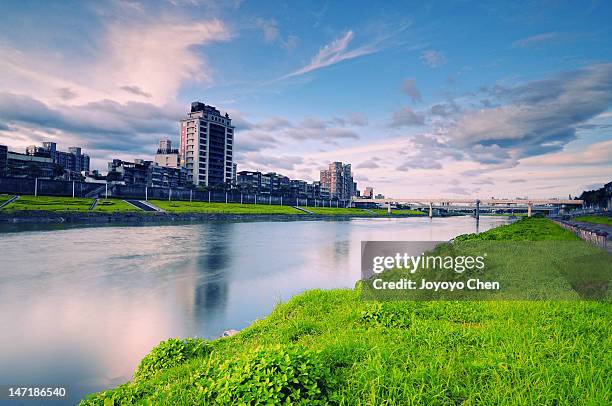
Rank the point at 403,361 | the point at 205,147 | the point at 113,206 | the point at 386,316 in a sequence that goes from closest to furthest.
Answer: the point at 403,361
the point at 386,316
the point at 113,206
the point at 205,147

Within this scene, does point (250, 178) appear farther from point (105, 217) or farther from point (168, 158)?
point (105, 217)

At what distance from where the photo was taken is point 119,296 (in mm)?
13719

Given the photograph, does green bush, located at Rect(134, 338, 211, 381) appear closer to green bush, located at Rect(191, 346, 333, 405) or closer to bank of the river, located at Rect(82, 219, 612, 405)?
bank of the river, located at Rect(82, 219, 612, 405)

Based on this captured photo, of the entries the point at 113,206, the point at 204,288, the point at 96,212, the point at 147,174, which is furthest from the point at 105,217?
the point at 147,174

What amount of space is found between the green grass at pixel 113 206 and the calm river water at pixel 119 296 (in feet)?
93.0

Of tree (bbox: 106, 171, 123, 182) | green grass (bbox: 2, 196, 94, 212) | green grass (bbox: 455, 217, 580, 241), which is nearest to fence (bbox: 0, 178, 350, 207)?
green grass (bbox: 2, 196, 94, 212)

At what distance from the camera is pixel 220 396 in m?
3.62

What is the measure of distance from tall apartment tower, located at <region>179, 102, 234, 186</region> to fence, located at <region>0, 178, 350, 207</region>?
14.4 metres

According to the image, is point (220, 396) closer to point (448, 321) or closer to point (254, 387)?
point (254, 387)

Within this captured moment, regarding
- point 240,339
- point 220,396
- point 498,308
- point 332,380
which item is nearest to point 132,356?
point 240,339

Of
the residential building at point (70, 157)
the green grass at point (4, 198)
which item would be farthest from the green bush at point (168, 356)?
the residential building at point (70, 157)

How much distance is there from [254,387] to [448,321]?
4.27 m

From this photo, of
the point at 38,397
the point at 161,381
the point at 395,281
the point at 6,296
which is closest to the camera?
the point at 161,381

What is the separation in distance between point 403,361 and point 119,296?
12.7 meters
